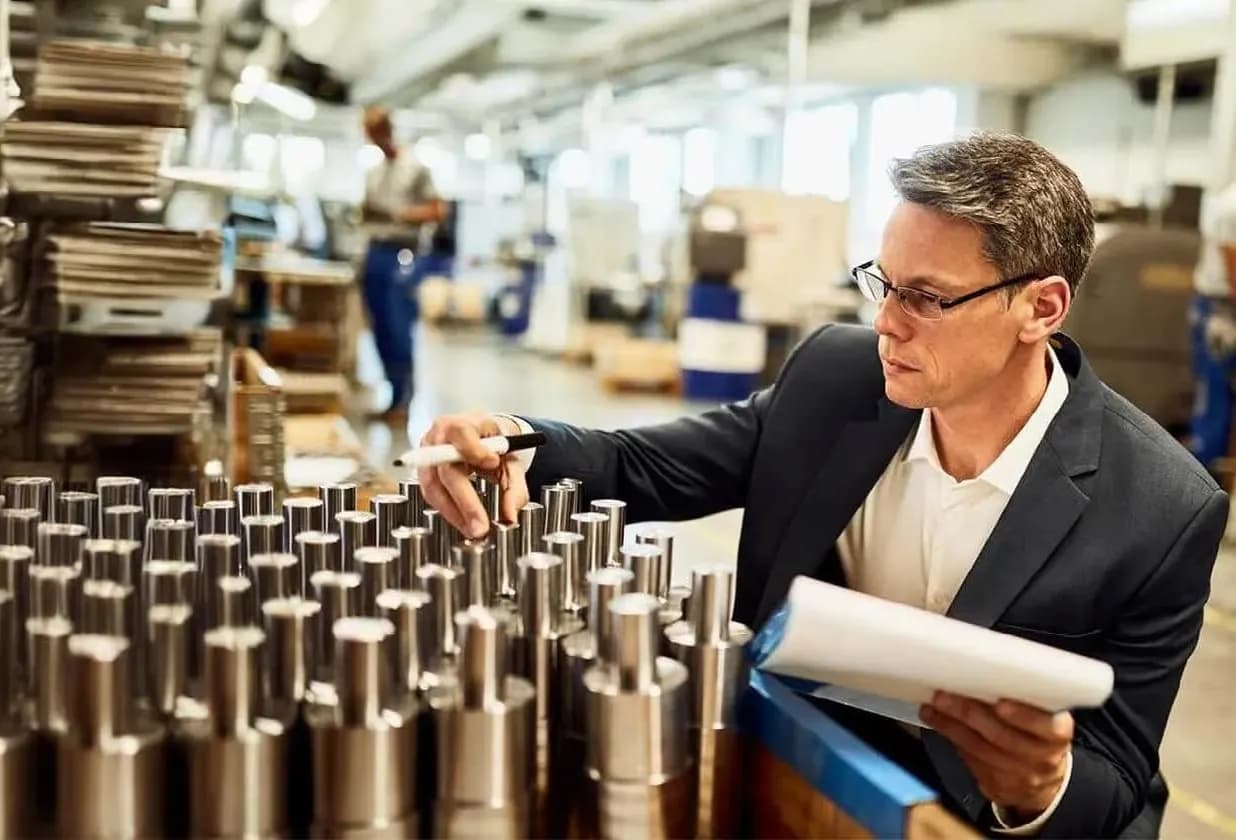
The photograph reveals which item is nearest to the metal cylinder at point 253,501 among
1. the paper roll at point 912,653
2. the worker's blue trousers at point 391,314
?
the paper roll at point 912,653

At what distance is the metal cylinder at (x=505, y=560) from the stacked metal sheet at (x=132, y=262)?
54.4 inches

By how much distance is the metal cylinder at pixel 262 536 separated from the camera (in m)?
0.94

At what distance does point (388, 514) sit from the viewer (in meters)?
1.03

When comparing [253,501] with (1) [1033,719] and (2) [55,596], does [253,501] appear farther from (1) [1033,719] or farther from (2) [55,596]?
(1) [1033,719]

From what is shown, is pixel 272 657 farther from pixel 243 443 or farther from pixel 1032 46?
pixel 1032 46

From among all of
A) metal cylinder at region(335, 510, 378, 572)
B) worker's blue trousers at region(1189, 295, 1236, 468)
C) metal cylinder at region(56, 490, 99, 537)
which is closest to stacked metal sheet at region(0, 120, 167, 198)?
metal cylinder at region(56, 490, 99, 537)

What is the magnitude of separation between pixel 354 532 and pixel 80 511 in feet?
0.77

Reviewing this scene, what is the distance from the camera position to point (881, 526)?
1.47 m

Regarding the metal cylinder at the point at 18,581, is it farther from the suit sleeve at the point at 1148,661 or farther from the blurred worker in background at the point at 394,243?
the blurred worker in background at the point at 394,243

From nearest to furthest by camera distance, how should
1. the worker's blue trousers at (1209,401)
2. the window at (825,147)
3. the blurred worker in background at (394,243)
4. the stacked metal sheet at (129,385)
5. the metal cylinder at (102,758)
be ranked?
the metal cylinder at (102,758) → the stacked metal sheet at (129,385) → the worker's blue trousers at (1209,401) → the blurred worker in background at (394,243) → the window at (825,147)

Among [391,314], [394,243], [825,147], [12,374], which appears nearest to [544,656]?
[12,374]

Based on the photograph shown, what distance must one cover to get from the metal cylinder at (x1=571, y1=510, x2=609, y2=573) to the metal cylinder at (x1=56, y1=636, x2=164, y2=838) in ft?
1.21

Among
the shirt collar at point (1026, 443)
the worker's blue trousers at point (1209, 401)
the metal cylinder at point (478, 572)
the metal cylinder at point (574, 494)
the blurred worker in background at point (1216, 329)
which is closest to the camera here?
the metal cylinder at point (478, 572)

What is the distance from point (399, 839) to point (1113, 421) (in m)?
0.96
